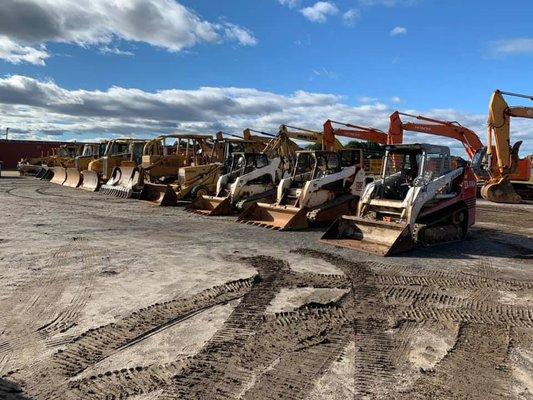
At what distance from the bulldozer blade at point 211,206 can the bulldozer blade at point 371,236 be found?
5.13 metres

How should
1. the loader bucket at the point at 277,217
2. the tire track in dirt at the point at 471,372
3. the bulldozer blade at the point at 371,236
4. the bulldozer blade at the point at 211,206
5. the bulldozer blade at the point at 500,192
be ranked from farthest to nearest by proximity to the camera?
the bulldozer blade at the point at 500,192 < the bulldozer blade at the point at 211,206 < the loader bucket at the point at 277,217 < the bulldozer blade at the point at 371,236 < the tire track in dirt at the point at 471,372

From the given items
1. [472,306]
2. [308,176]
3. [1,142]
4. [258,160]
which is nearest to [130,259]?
[472,306]

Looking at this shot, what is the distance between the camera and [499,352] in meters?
4.40

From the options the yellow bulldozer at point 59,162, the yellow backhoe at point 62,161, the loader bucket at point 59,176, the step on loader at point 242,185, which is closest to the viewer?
the step on loader at point 242,185

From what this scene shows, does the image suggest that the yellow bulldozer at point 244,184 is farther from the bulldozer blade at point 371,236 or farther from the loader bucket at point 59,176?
the loader bucket at point 59,176

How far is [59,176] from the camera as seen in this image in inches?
1072

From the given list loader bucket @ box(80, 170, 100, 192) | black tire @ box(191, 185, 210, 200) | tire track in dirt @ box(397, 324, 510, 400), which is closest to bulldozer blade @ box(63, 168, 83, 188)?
loader bucket @ box(80, 170, 100, 192)

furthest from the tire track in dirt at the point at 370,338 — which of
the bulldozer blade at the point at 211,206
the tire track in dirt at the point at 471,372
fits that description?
the bulldozer blade at the point at 211,206

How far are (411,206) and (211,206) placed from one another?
24.5 feet

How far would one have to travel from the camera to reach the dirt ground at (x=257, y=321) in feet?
12.2

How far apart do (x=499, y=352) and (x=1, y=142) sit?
5324 centimetres

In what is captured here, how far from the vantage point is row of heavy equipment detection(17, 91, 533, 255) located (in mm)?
9875

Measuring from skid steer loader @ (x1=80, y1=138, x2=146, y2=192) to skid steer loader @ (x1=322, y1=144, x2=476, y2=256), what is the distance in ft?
45.0

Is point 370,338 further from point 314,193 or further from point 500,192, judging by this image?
point 500,192
